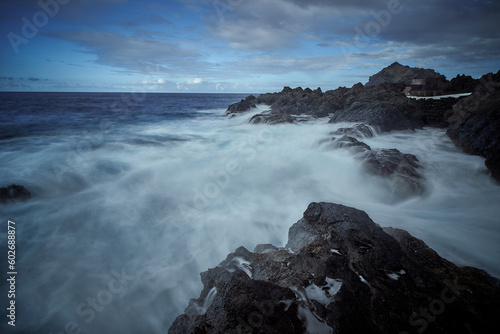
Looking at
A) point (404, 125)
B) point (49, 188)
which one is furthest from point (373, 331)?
point (404, 125)

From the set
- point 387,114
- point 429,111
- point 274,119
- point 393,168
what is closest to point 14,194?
point 393,168

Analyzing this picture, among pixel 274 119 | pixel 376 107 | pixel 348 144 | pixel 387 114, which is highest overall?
pixel 376 107

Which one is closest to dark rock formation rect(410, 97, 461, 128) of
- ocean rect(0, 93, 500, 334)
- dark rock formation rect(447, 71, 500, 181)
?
dark rock formation rect(447, 71, 500, 181)

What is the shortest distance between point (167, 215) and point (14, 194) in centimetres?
516

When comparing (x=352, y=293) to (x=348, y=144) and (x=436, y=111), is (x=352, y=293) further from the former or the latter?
(x=436, y=111)

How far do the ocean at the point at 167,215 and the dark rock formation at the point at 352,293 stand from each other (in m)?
1.59

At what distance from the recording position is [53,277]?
15.8ft

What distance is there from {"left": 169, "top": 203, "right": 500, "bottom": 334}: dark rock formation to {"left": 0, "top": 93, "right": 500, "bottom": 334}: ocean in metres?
1.59

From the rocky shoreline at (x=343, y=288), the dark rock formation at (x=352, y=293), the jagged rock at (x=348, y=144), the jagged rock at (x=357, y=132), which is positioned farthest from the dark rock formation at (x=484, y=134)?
the dark rock formation at (x=352, y=293)

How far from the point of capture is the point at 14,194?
705cm

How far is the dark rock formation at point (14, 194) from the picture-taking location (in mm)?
6870

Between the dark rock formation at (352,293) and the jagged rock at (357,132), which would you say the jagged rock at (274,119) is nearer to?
the jagged rock at (357,132)

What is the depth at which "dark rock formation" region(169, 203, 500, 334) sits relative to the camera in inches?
92.8

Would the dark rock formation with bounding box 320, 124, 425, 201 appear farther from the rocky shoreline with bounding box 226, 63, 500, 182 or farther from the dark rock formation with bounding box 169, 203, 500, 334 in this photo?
the dark rock formation with bounding box 169, 203, 500, 334
